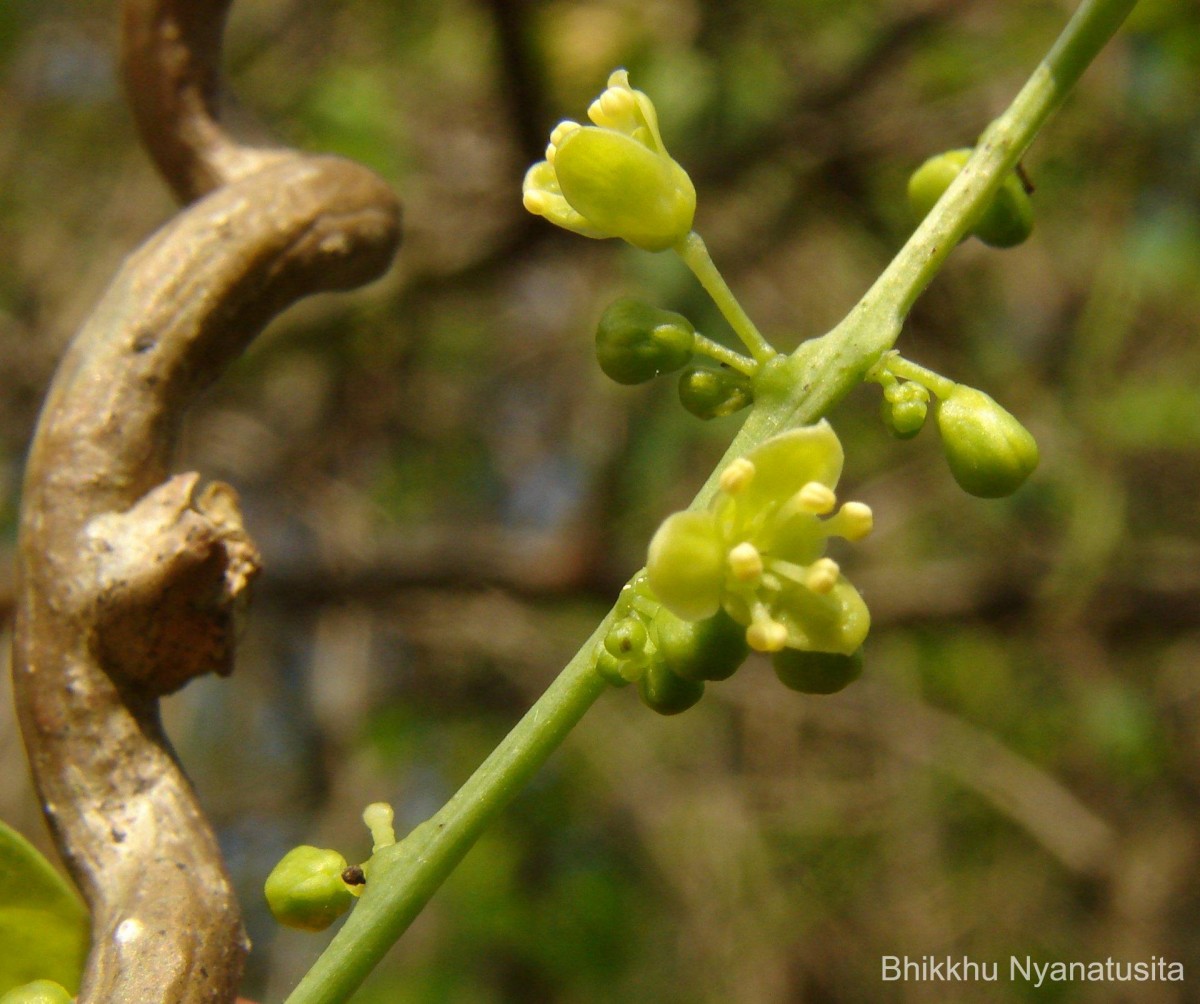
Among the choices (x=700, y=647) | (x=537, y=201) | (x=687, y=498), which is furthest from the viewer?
(x=687, y=498)

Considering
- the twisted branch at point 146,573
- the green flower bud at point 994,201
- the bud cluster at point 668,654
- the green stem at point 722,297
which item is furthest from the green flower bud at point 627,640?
the green flower bud at point 994,201

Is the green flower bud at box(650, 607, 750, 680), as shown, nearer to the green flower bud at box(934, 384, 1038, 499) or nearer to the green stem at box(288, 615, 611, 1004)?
the green stem at box(288, 615, 611, 1004)

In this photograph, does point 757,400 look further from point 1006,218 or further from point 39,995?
point 39,995

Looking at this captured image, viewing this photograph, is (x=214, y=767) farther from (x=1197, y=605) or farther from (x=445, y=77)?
(x=1197, y=605)

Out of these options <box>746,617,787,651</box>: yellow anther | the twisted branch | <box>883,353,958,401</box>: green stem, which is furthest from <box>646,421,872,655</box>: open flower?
the twisted branch

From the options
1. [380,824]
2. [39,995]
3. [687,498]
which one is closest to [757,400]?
[380,824]

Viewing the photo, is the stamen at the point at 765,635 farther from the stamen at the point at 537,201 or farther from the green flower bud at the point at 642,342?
the stamen at the point at 537,201
